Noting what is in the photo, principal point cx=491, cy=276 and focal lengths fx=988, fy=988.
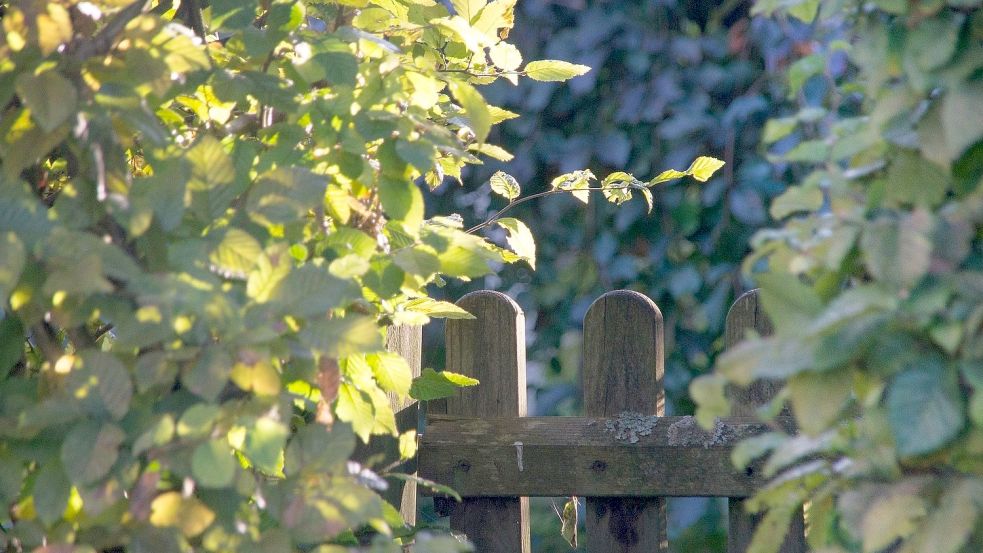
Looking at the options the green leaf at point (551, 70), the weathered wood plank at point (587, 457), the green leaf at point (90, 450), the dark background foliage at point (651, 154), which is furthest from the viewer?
the dark background foliage at point (651, 154)

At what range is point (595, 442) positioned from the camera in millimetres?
1495

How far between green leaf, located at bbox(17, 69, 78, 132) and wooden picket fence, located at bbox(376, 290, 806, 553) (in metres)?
0.79

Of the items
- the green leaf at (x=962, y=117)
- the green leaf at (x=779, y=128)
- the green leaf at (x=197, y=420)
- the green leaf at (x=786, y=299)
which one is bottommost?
the green leaf at (x=197, y=420)

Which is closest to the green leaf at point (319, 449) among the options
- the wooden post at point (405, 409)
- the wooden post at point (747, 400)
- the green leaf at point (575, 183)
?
the green leaf at point (575, 183)

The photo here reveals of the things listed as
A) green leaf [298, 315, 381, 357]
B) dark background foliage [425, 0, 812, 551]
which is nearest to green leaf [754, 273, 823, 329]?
green leaf [298, 315, 381, 357]

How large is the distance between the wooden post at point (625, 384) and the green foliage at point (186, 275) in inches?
23.5

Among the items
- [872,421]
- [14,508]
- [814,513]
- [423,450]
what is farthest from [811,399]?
[423,450]

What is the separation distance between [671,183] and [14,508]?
5.09 ft

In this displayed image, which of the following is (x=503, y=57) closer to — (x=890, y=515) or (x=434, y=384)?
(x=434, y=384)

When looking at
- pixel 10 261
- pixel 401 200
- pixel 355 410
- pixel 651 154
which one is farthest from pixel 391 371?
pixel 651 154

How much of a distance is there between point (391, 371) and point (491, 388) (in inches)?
21.4

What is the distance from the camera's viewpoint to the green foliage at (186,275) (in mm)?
724

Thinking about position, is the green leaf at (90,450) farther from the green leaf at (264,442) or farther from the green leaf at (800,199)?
the green leaf at (800,199)

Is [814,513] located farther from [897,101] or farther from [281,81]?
[281,81]
